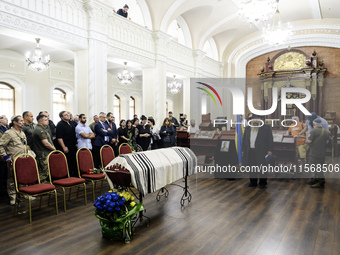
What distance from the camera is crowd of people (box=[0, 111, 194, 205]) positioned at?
15.0ft

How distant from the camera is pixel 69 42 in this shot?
24.1 ft

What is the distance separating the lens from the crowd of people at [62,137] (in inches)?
180

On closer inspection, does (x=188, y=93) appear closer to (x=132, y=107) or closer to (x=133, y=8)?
(x=133, y=8)

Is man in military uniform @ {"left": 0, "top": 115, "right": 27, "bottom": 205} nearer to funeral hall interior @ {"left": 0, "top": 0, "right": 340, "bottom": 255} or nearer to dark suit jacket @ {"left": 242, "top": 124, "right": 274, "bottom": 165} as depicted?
funeral hall interior @ {"left": 0, "top": 0, "right": 340, "bottom": 255}

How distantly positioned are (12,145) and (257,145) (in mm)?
4793

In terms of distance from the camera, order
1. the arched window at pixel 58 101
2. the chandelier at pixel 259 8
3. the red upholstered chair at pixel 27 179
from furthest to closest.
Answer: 1. the arched window at pixel 58 101
2. the chandelier at pixel 259 8
3. the red upholstered chair at pixel 27 179

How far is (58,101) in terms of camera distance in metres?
13.2

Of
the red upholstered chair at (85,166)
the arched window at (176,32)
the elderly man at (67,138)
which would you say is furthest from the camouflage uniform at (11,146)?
the arched window at (176,32)

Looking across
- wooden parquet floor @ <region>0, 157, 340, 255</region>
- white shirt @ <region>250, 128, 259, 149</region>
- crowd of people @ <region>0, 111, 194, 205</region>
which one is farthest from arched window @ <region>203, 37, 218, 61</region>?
wooden parquet floor @ <region>0, 157, 340, 255</region>

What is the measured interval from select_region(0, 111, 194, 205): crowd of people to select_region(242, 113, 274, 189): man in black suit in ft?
10.3

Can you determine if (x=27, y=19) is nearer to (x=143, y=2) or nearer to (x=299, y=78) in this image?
(x=143, y=2)

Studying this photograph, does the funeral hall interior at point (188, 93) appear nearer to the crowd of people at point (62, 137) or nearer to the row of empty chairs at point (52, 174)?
the row of empty chairs at point (52, 174)

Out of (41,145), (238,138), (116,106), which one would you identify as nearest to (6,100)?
(116,106)

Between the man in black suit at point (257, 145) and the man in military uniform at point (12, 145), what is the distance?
450cm
